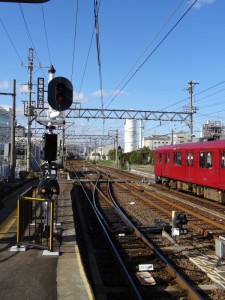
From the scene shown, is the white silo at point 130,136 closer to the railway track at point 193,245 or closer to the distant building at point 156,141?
the distant building at point 156,141

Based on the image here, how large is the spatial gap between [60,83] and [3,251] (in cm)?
333

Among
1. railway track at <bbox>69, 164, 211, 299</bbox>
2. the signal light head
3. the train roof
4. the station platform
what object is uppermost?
the signal light head

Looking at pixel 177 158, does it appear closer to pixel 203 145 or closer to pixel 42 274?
pixel 203 145

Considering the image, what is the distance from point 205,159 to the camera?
19.7 meters

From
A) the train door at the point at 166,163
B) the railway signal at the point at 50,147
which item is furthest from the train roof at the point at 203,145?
A: the railway signal at the point at 50,147

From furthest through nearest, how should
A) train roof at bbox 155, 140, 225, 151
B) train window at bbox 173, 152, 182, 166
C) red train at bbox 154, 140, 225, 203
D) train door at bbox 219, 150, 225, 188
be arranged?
train window at bbox 173, 152, 182, 166
red train at bbox 154, 140, 225, 203
train roof at bbox 155, 140, 225, 151
train door at bbox 219, 150, 225, 188

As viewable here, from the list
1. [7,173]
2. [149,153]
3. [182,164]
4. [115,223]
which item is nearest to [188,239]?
[115,223]

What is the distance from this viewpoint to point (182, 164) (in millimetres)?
23531

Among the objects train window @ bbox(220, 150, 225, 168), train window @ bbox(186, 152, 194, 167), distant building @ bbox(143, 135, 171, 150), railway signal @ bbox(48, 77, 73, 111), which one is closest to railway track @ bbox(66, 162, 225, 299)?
train window @ bbox(220, 150, 225, 168)

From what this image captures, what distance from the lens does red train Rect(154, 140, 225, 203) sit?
18109 millimetres

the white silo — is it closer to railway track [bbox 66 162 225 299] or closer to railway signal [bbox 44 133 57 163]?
railway track [bbox 66 162 225 299]

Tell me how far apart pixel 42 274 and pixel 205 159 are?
46.7ft

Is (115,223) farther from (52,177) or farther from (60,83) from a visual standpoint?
(60,83)

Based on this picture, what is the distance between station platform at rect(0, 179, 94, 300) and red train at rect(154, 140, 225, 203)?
34.1 ft
